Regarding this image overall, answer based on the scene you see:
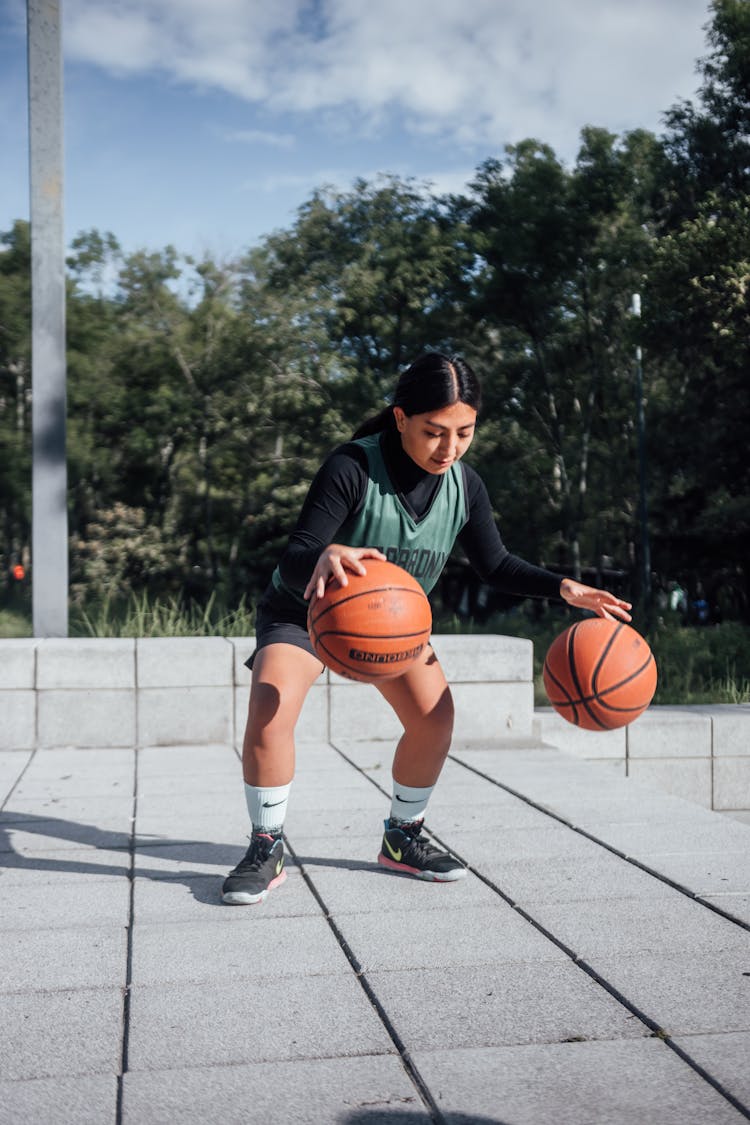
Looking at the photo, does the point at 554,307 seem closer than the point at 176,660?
No

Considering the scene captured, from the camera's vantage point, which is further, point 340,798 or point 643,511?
point 643,511

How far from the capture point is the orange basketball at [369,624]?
3621mm

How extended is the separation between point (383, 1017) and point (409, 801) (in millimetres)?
1541

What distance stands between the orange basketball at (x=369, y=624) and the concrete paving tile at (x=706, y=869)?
1.66m

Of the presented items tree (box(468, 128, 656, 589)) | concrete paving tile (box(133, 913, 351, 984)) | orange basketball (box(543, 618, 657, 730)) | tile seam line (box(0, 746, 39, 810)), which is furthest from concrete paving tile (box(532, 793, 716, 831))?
tree (box(468, 128, 656, 589))

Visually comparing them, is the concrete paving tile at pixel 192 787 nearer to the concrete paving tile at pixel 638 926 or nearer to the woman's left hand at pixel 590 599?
the concrete paving tile at pixel 638 926

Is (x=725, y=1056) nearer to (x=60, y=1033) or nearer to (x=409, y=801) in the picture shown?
(x=60, y=1033)

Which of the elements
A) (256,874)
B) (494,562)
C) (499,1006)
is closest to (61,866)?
(256,874)

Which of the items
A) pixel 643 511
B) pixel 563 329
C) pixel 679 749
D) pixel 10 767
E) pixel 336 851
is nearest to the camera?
pixel 336 851

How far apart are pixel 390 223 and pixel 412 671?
25.0m

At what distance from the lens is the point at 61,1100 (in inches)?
106

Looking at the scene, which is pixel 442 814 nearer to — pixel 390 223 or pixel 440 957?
pixel 440 957

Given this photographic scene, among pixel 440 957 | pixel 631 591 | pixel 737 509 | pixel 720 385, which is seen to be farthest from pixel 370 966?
pixel 631 591

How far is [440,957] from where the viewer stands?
147 inches
